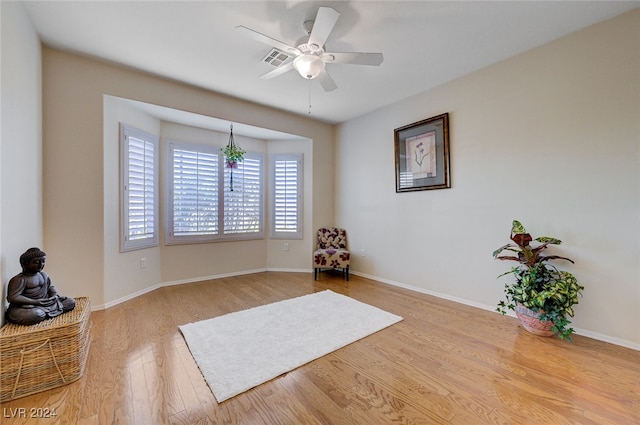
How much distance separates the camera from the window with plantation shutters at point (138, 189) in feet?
10.7

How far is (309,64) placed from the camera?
2246 millimetres

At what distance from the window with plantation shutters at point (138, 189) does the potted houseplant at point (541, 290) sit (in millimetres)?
4486

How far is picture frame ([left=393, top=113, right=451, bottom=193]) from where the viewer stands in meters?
3.37

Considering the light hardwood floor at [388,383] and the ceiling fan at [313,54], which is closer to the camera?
the light hardwood floor at [388,383]

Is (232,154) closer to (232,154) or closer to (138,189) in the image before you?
(232,154)

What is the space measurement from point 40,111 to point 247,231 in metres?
2.96

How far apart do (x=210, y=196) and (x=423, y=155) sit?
344cm

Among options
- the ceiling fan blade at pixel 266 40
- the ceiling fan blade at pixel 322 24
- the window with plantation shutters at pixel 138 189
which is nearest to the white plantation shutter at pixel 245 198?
the window with plantation shutters at pixel 138 189

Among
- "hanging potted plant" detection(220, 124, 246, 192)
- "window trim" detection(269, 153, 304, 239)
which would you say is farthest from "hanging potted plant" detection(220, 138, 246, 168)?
"window trim" detection(269, 153, 304, 239)

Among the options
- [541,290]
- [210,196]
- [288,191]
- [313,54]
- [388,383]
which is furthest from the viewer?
[288,191]

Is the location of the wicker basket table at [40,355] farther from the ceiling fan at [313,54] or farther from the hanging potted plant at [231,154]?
the hanging potted plant at [231,154]

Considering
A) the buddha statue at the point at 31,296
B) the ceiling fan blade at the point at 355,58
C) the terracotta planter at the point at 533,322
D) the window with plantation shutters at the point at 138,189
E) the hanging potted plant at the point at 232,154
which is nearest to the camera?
the buddha statue at the point at 31,296

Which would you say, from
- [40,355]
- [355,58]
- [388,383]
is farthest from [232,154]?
[388,383]

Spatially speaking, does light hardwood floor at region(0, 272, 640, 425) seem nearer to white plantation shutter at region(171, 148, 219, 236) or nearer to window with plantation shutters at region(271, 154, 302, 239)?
white plantation shutter at region(171, 148, 219, 236)
